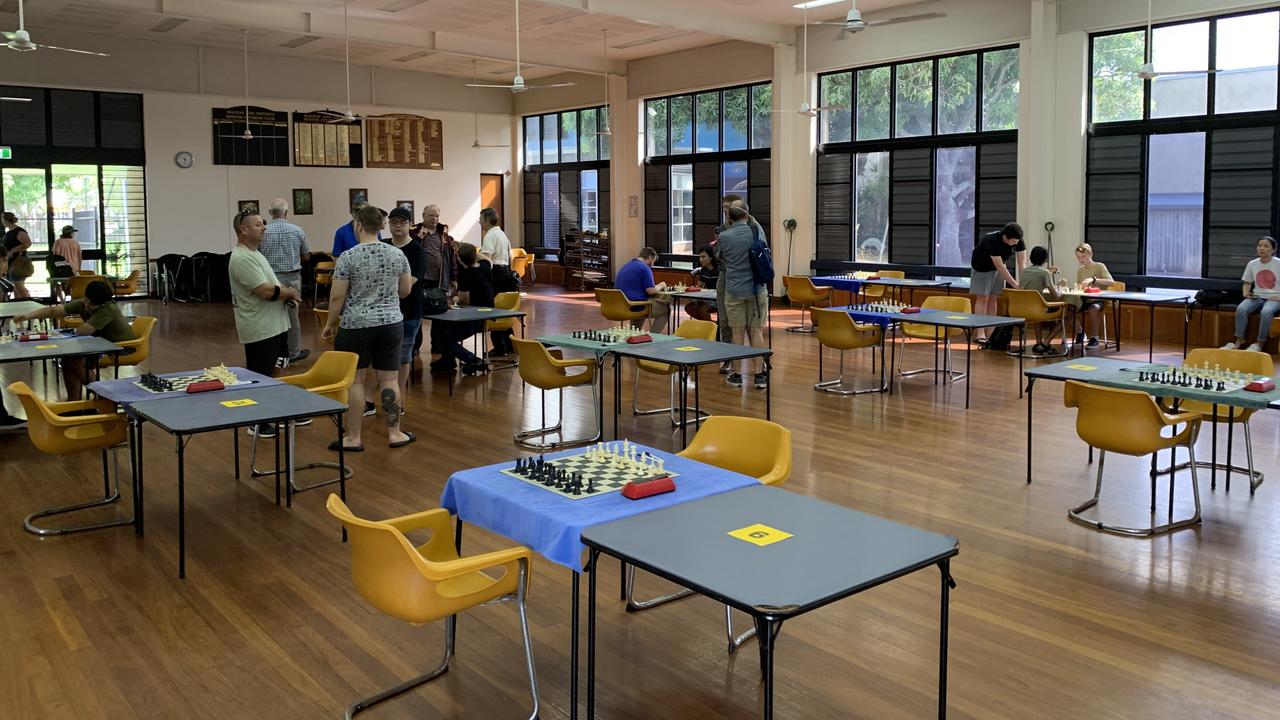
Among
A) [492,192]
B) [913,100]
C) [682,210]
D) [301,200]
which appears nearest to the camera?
[913,100]

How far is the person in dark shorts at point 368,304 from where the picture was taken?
6125 mm

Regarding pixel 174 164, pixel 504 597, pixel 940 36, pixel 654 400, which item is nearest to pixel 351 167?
pixel 174 164

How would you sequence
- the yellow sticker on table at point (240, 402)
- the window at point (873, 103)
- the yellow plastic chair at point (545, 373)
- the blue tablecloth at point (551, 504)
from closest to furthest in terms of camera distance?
the blue tablecloth at point (551, 504) < the yellow sticker on table at point (240, 402) < the yellow plastic chair at point (545, 373) < the window at point (873, 103)

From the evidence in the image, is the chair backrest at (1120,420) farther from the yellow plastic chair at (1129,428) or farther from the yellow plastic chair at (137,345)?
the yellow plastic chair at (137,345)

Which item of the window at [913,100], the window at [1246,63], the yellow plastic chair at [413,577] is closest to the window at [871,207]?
the window at [913,100]

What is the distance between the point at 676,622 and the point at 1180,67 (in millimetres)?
10771

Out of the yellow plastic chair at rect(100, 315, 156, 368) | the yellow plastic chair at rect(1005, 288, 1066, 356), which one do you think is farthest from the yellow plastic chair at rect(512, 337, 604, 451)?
the yellow plastic chair at rect(1005, 288, 1066, 356)

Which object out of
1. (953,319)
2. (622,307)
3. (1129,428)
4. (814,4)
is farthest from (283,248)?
(814,4)

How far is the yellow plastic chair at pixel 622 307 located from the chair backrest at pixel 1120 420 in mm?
5310

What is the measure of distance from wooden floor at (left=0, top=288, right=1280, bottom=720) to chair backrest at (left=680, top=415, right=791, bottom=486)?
597 millimetres

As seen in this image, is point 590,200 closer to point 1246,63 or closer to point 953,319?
point 1246,63

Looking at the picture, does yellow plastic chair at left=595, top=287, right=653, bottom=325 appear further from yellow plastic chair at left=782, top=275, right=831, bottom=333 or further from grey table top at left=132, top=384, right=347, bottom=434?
grey table top at left=132, top=384, right=347, bottom=434

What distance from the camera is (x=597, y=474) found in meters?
3.46

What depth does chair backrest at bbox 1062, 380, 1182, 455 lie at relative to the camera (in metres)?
4.91
